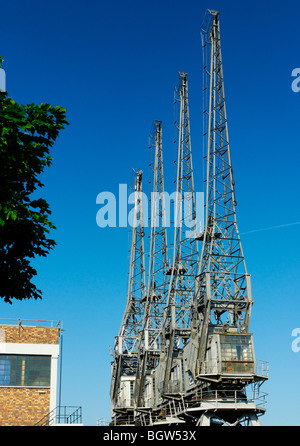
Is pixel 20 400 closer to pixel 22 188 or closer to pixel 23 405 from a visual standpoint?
pixel 23 405

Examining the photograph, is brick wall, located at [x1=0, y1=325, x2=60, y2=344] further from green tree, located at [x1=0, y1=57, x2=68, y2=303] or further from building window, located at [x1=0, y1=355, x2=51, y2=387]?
green tree, located at [x1=0, y1=57, x2=68, y2=303]

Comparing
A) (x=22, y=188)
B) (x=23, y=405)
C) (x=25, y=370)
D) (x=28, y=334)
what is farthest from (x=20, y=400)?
(x=22, y=188)

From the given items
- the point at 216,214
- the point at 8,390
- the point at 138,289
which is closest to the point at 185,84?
the point at 216,214

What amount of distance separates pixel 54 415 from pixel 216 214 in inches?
840

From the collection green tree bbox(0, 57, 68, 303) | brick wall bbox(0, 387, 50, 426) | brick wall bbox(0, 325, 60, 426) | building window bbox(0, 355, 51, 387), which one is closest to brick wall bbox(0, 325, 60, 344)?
brick wall bbox(0, 325, 60, 426)

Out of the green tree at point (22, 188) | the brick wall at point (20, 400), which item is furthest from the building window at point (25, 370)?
the green tree at point (22, 188)

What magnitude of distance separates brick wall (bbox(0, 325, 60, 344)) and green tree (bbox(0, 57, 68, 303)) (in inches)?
809

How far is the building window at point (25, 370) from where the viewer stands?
136ft

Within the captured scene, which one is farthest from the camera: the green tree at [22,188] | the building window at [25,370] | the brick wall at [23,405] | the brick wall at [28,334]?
the brick wall at [28,334]

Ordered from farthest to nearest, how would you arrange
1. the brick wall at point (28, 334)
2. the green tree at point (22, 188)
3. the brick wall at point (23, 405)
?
the brick wall at point (28, 334) → the brick wall at point (23, 405) → the green tree at point (22, 188)

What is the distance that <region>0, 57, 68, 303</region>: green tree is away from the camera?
2088 centimetres

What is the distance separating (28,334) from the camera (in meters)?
42.8

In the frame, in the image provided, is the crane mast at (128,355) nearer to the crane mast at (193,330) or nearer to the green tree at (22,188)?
the crane mast at (193,330)

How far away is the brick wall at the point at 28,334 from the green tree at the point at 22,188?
67.4 ft
